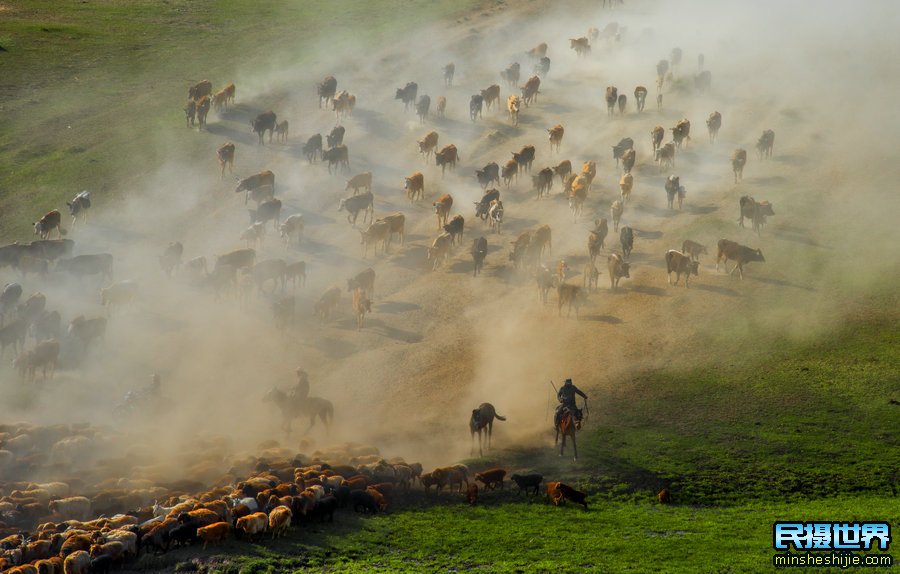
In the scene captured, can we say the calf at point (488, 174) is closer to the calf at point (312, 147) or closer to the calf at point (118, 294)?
the calf at point (312, 147)

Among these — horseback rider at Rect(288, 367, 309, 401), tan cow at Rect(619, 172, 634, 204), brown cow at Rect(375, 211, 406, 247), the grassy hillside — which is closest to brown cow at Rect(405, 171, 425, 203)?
brown cow at Rect(375, 211, 406, 247)

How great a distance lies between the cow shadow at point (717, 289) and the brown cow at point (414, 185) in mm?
20799

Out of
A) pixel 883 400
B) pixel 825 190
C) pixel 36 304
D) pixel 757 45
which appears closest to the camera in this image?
pixel 883 400

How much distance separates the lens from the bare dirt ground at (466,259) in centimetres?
4366

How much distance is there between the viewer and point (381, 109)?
78938 mm

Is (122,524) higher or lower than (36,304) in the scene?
lower

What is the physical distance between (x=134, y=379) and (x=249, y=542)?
20205mm

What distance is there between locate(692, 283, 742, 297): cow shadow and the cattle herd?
0.91 metres

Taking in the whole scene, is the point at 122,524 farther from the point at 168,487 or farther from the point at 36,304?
the point at 36,304

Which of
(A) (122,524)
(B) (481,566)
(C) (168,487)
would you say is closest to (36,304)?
(C) (168,487)

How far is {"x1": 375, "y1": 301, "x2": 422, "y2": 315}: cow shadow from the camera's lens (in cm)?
5144

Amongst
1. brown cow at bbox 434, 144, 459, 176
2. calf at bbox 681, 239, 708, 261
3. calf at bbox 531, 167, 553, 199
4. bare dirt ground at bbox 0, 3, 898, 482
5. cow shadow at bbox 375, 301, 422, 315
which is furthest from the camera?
brown cow at bbox 434, 144, 459, 176

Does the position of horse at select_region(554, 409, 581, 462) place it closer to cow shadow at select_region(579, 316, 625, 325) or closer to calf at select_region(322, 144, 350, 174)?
cow shadow at select_region(579, 316, 625, 325)

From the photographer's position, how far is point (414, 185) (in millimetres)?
63438
